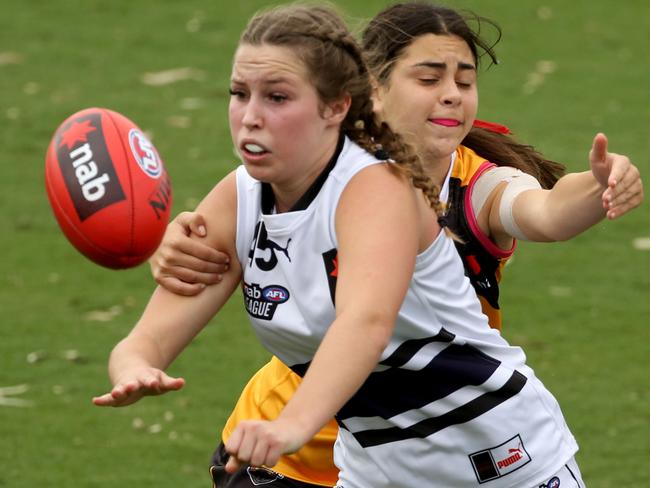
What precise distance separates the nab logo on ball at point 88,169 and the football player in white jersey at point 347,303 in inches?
31.4

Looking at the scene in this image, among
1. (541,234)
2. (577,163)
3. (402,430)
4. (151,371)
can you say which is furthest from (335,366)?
(577,163)

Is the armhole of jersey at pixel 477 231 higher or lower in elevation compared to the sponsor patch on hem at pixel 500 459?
higher

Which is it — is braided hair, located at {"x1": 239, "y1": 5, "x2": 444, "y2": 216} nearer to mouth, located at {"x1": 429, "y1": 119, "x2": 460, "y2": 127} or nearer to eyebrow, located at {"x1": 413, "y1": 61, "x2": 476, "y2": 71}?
mouth, located at {"x1": 429, "y1": 119, "x2": 460, "y2": 127}

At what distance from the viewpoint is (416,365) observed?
12.3 ft

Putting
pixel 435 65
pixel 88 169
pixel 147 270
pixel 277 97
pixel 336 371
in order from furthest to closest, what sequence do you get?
pixel 147 270 → pixel 88 169 → pixel 435 65 → pixel 277 97 → pixel 336 371

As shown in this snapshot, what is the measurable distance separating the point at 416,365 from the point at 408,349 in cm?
5

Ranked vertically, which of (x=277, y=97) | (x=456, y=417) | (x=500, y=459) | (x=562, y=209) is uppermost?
(x=277, y=97)

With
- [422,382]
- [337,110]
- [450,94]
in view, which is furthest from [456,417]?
[450,94]

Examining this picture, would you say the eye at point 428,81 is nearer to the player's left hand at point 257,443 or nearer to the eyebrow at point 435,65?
the eyebrow at point 435,65

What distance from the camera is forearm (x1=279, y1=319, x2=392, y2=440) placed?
310 cm

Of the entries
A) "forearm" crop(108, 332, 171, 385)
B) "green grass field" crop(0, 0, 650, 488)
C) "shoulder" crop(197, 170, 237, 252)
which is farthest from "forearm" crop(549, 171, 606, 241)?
"green grass field" crop(0, 0, 650, 488)

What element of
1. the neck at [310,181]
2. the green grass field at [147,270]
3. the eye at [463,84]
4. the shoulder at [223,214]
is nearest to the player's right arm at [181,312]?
the shoulder at [223,214]

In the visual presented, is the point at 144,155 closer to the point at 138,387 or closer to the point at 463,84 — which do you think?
the point at 463,84

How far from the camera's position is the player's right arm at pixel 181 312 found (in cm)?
370
